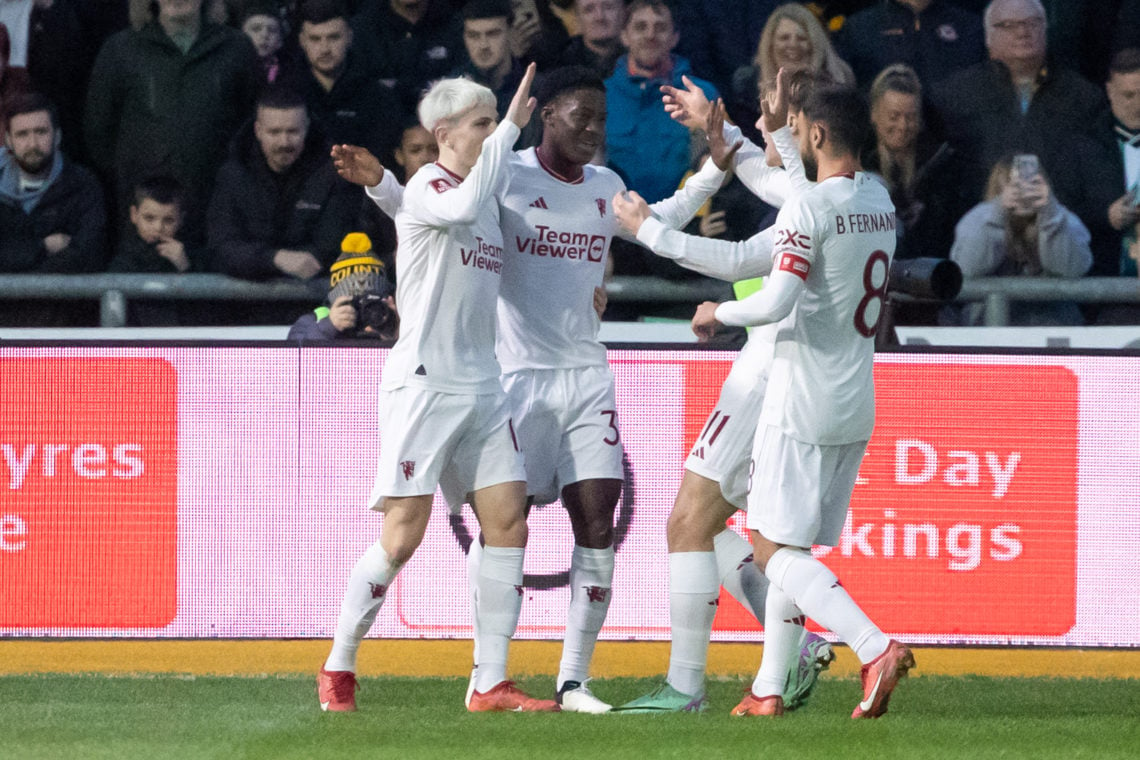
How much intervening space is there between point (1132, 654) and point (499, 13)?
4.76 metres

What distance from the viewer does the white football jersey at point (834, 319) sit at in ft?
18.7

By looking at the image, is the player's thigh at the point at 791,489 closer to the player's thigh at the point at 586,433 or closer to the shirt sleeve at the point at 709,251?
the shirt sleeve at the point at 709,251

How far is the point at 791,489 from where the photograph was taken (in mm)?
5770

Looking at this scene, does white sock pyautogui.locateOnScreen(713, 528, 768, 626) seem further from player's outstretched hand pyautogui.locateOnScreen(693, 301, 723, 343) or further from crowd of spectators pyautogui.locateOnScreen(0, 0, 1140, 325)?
crowd of spectators pyautogui.locateOnScreen(0, 0, 1140, 325)

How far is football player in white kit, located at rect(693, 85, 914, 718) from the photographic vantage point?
18.6 feet

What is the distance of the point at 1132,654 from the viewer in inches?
299

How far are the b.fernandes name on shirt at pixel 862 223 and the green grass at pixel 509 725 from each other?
1.57 meters

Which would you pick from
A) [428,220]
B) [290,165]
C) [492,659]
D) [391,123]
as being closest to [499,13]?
[391,123]

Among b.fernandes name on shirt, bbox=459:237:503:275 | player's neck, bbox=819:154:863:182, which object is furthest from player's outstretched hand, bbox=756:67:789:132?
b.fernandes name on shirt, bbox=459:237:503:275

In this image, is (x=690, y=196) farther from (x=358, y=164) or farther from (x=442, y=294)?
(x=358, y=164)

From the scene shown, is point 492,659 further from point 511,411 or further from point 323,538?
point 323,538

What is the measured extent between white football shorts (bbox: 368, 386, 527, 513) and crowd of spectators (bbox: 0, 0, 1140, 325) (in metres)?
3.39

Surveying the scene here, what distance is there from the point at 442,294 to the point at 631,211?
2.28ft

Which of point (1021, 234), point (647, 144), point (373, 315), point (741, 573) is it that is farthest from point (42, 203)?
point (1021, 234)
